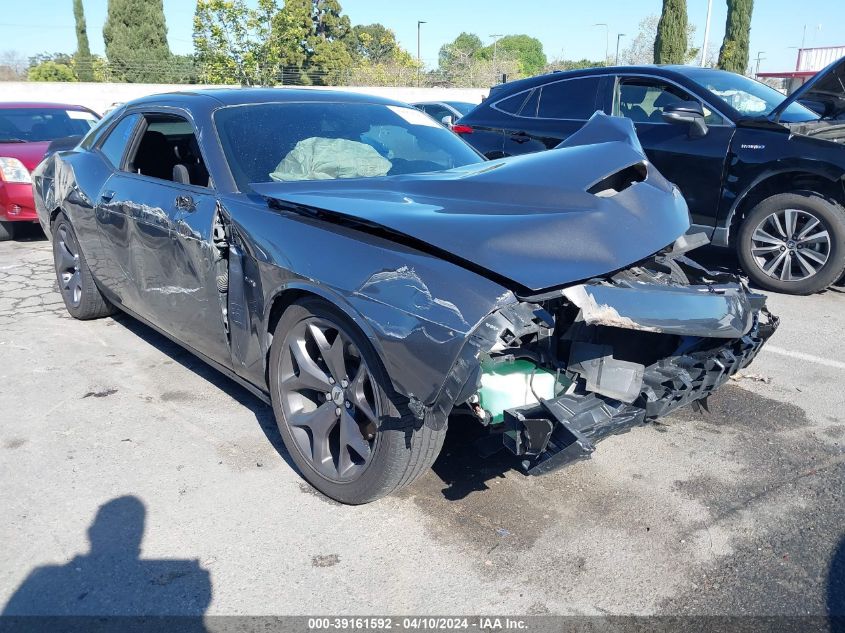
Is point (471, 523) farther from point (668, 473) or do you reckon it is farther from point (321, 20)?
point (321, 20)

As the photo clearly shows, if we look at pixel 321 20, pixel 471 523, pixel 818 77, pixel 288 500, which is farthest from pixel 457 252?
pixel 321 20

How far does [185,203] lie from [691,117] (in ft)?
13.0

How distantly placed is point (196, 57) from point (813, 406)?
115 ft

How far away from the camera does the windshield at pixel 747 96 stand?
5953 mm

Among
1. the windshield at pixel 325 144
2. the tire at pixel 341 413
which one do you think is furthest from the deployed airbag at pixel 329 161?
the tire at pixel 341 413

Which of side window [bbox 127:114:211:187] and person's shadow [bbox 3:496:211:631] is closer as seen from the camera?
person's shadow [bbox 3:496:211:631]

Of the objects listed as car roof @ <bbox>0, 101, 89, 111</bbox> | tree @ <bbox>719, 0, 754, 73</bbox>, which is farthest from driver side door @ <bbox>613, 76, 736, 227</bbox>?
tree @ <bbox>719, 0, 754, 73</bbox>

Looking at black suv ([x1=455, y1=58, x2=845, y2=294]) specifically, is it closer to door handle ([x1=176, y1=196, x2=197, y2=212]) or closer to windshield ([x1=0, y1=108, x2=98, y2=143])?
door handle ([x1=176, y1=196, x2=197, y2=212])

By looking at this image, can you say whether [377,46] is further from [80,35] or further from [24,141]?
[24,141]

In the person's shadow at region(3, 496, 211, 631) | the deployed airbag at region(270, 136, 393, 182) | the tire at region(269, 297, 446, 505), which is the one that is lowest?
the person's shadow at region(3, 496, 211, 631)

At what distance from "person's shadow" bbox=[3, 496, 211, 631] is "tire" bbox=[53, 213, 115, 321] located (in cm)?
282

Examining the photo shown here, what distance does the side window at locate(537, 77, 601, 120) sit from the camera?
6.54m

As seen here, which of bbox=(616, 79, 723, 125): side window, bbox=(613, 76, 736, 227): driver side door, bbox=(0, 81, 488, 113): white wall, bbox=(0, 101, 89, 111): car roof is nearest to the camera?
bbox=(613, 76, 736, 227): driver side door

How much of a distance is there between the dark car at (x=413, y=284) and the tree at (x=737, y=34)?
120 feet
